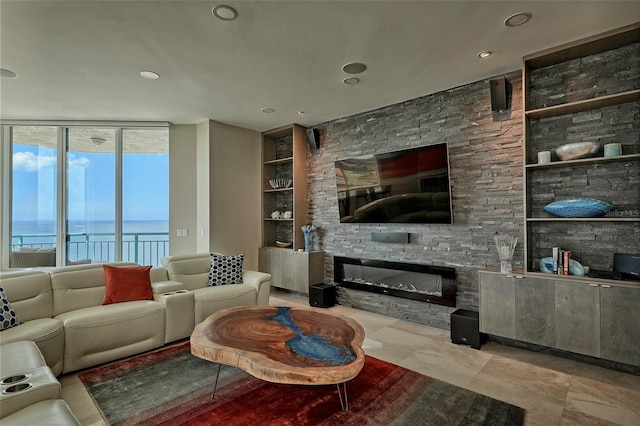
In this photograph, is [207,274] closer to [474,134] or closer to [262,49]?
[262,49]

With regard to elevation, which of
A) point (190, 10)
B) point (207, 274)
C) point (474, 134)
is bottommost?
point (207, 274)

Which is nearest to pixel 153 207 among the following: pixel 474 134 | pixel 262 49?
pixel 262 49

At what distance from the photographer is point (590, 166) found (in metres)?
2.95

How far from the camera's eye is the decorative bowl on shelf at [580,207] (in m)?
2.74

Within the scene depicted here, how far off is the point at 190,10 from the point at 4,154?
15.1ft

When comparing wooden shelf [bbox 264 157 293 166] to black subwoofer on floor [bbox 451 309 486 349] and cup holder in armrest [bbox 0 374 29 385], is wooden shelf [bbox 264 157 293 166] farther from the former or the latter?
cup holder in armrest [bbox 0 374 29 385]

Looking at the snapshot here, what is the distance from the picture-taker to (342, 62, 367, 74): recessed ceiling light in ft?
10.3

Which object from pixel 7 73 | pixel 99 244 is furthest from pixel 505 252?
pixel 99 244

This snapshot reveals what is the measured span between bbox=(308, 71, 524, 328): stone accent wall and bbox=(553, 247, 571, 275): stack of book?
0.37 m

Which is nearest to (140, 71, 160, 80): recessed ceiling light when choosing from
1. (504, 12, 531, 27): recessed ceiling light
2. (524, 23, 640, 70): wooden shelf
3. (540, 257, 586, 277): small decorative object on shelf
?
(504, 12, 531, 27): recessed ceiling light

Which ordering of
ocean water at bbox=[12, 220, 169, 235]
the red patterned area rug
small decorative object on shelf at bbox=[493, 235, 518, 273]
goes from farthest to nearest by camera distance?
ocean water at bbox=[12, 220, 169, 235]
small decorative object on shelf at bbox=[493, 235, 518, 273]
the red patterned area rug

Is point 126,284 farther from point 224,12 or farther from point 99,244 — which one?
point 224,12

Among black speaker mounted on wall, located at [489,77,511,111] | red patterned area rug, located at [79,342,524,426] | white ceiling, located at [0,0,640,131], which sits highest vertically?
white ceiling, located at [0,0,640,131]

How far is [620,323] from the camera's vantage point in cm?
253
